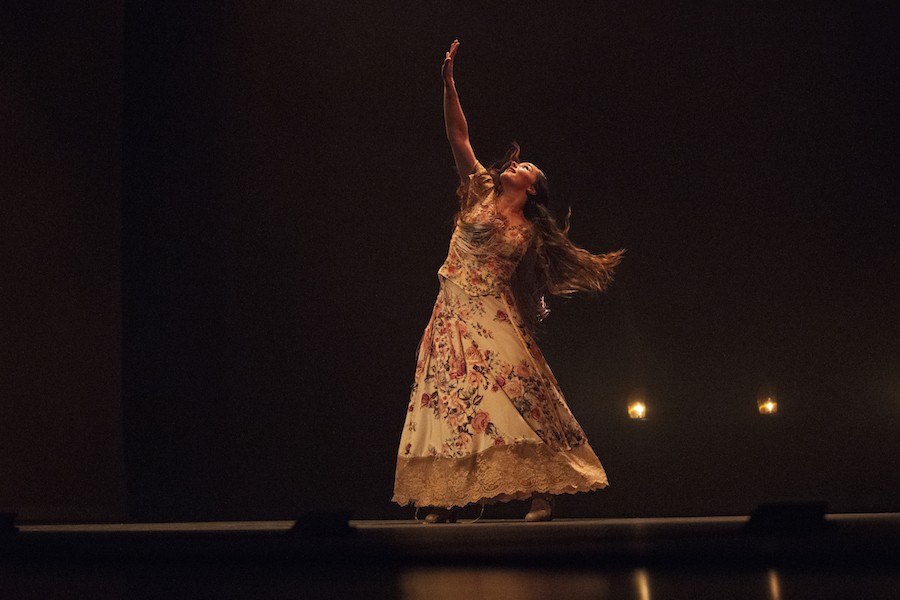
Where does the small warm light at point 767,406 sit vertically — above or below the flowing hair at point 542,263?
below

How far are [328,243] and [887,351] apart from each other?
2.78 m

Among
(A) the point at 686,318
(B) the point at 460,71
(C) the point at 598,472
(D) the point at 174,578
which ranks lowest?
(D) the point at 174,578

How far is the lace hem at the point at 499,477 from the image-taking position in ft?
11.1

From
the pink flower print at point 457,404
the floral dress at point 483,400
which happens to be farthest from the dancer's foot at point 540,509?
the pink flower print at point 457,404

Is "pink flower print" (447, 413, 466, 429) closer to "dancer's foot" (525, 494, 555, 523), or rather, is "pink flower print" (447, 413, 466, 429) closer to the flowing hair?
"dancer's foot" (525, 494, 555, 523)

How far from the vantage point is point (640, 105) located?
4.99m

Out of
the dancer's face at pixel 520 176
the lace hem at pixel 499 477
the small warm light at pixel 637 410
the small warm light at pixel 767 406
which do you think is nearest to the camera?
the lace hem at pixel 499 477

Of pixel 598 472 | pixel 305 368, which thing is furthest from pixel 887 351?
pixel 305 368

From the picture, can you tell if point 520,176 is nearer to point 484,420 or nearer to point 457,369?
point 457,369

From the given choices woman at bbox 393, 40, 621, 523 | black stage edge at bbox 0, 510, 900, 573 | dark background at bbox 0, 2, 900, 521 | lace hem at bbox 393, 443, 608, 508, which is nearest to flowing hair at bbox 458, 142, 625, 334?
woman at bbox 393, 40, 621, 523

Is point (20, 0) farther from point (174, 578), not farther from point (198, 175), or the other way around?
point (174, 578)

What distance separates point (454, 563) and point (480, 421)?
107 centimetres

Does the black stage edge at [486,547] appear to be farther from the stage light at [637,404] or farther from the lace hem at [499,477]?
the stage light at [637,404]

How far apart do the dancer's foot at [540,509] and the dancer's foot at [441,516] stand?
275 millimetres
